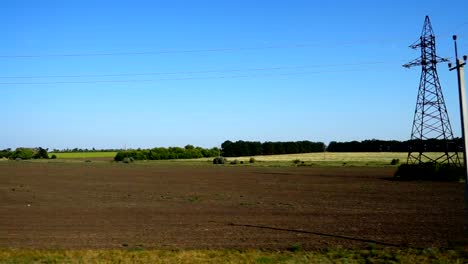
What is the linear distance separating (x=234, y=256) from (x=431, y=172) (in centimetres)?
3532

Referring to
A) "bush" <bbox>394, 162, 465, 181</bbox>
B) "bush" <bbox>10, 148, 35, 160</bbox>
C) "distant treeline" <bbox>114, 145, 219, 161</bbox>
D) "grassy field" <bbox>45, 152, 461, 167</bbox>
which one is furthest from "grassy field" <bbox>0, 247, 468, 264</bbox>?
"bush" <bbox>10, 148, 35, 160</bbox>

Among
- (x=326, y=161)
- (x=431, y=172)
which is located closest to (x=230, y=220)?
(x=431, y=172)

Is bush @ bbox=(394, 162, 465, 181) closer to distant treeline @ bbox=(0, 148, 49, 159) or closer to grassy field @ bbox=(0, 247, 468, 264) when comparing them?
grassy field @ bbox=(0, 247, 468, 264)

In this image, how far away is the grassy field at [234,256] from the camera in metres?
10.9

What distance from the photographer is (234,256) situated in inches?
449

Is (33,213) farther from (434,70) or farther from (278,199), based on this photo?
(434,70)

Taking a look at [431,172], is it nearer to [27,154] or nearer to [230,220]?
[230,220]

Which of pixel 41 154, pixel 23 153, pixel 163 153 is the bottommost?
pixel 163 153

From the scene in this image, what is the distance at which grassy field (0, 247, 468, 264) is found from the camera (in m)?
10.9

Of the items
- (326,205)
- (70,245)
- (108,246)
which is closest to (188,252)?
(108,246)

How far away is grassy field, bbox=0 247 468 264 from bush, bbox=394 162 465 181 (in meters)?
30.3

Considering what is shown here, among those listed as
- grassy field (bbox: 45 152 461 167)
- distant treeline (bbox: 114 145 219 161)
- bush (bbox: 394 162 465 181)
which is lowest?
bush (bbox: 394 162 465 181)

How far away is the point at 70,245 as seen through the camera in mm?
13133

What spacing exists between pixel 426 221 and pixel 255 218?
230 inches
